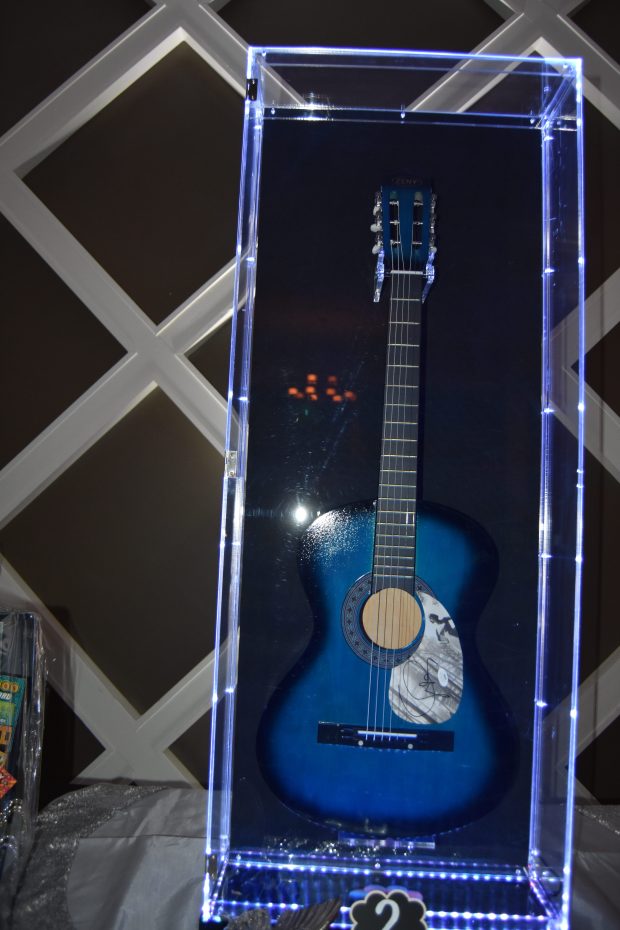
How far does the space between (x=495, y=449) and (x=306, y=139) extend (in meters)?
0.69

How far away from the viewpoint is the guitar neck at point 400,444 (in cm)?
123

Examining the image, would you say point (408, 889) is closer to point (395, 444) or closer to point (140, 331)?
point (395, 444)

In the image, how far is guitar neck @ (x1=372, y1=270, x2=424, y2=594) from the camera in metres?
1.23

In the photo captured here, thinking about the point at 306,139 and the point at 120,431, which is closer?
the point at 306,139

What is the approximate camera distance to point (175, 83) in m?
1.72

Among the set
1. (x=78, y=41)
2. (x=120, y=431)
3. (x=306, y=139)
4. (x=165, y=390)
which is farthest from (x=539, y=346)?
(x=78, y=41)

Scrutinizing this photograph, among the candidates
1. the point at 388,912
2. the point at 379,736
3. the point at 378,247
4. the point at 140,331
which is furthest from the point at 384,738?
the point at 140,331

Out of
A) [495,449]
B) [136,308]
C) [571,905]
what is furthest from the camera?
[136,308]

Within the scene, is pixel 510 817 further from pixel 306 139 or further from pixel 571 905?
pixel 306 139

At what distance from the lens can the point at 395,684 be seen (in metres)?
1.22

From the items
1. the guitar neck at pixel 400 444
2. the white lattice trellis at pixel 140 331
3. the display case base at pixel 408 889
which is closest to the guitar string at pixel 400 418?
the guitar neck at pixel 400 444

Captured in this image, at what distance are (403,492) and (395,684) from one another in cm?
32

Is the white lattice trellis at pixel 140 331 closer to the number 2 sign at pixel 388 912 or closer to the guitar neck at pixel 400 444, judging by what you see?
the guitar neck at pixel 400 444

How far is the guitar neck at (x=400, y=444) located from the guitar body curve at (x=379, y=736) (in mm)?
25
